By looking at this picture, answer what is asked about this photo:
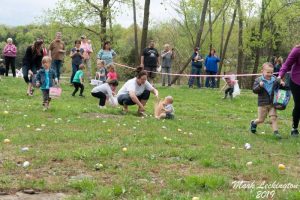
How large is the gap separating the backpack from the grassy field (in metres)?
0.71

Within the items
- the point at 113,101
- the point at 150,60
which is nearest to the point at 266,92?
the point at 113,101

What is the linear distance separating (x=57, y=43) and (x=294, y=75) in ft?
36.8

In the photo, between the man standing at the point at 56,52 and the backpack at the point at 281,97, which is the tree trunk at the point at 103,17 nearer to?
the man standing at the point at 56,52

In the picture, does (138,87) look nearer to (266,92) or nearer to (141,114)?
(141,114)

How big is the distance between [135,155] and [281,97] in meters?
3.85

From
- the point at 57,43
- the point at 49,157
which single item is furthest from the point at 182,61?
the point at 49,157

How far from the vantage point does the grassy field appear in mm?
5441

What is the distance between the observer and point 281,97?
9.26 meters

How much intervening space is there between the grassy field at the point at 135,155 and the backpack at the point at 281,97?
71cm

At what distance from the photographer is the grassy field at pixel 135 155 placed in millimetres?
5441

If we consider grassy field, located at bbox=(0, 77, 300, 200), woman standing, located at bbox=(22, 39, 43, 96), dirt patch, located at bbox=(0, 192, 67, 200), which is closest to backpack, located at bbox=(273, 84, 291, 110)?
grassy field, located at bbox=(0, 77, 300, 200)

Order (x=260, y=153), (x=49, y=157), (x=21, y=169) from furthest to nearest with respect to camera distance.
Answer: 1. (x=260, y=153)
2. (x=49, y=157)
3. (x=21, y=169)

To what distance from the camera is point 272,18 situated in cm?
3469

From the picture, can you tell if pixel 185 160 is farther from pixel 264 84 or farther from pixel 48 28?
pixel 48 28
